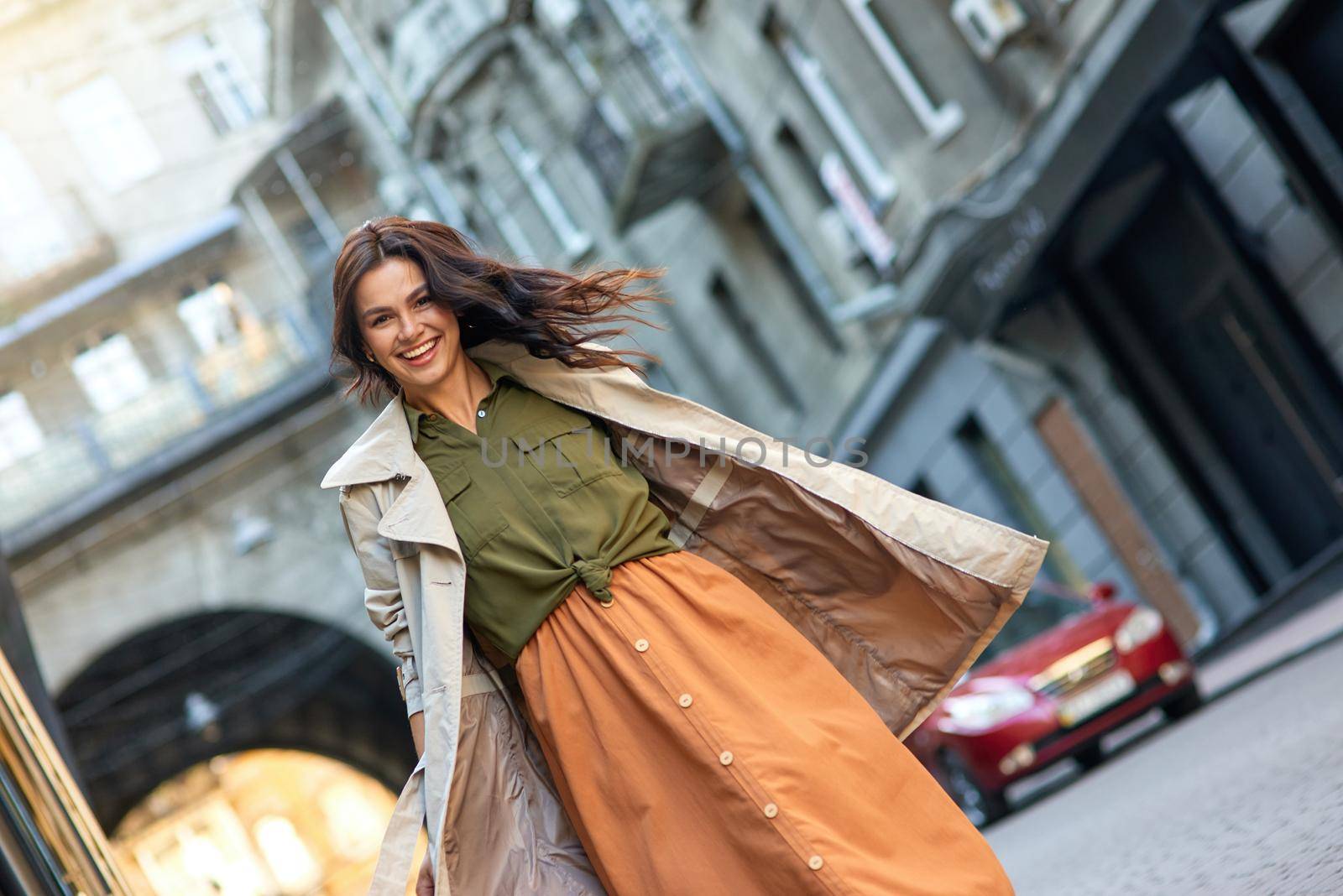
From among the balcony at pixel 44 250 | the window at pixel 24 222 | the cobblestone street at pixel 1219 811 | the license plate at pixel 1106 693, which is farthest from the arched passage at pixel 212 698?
the cobblestone street at pixel 1219 811

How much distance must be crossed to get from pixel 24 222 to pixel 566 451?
1749cm

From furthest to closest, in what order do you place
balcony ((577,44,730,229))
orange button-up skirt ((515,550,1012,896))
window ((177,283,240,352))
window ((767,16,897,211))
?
window ((177,283,240,352))
balcony ((577,44,730,229))
window ((767,16,897,211))
orange button-up skirt ((515,550,1012,896))

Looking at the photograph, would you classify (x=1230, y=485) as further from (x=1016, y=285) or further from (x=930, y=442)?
(x=930, y=442)

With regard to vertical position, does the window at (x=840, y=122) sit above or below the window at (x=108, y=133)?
below

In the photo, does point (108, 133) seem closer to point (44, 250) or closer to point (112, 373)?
point (44, 250)

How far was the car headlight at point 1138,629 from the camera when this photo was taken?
389 inches

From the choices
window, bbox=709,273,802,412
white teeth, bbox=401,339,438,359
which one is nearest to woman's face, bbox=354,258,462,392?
white teeth, bbox=401,339,438,359

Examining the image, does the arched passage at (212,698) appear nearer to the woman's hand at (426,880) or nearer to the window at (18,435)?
the window at (18,435)

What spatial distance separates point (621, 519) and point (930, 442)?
1414cm

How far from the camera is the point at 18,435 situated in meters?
19.5

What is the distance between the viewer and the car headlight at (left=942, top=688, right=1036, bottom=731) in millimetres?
9820

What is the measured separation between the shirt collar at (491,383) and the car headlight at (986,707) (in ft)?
22.3

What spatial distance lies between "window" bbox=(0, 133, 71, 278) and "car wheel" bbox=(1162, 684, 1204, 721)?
14.2 meters

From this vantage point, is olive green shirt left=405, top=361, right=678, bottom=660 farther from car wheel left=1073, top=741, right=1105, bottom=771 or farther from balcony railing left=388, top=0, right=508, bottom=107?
balcony railing left=388, top=0, right=508, bottom=107
